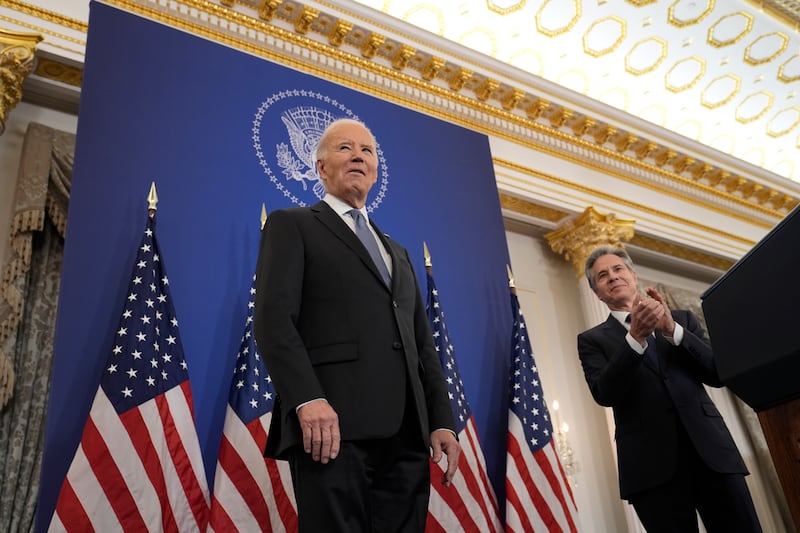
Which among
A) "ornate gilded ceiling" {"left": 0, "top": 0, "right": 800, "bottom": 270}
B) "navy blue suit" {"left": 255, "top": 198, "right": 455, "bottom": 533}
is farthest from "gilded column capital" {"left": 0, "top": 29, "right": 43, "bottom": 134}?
"navy blue suit" {"left": 255, "top": 198, "right": 455, "bottom": 533}

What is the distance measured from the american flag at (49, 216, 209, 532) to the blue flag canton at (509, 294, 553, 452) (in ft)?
5.50

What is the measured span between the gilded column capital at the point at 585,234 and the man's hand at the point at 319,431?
4.41 m

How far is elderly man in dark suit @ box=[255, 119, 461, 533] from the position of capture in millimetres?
1345

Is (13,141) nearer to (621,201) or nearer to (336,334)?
(336,334)

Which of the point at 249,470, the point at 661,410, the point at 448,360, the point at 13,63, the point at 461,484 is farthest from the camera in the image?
the point at 13,63

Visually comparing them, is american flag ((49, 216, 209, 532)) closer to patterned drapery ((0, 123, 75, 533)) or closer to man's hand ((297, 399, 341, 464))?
patterned drapery ((0, 123, 75, 533))

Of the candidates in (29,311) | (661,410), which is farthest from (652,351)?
(29,311)

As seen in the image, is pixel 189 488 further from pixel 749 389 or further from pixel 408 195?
pixel 408 195

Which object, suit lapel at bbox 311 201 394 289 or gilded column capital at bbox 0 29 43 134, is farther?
gilded column capital at bbox 0 29 43 134

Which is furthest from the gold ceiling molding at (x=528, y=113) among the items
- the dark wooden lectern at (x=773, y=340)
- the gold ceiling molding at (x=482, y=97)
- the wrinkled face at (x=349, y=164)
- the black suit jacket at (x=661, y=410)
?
the dark wooden lectern at (x=773, y=340)

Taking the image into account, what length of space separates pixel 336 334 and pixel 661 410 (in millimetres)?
1241

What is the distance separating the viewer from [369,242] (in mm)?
1765


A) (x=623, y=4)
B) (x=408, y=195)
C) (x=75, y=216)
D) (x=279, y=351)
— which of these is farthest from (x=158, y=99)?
(x=623, y=4)

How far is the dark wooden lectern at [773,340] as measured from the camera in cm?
140
